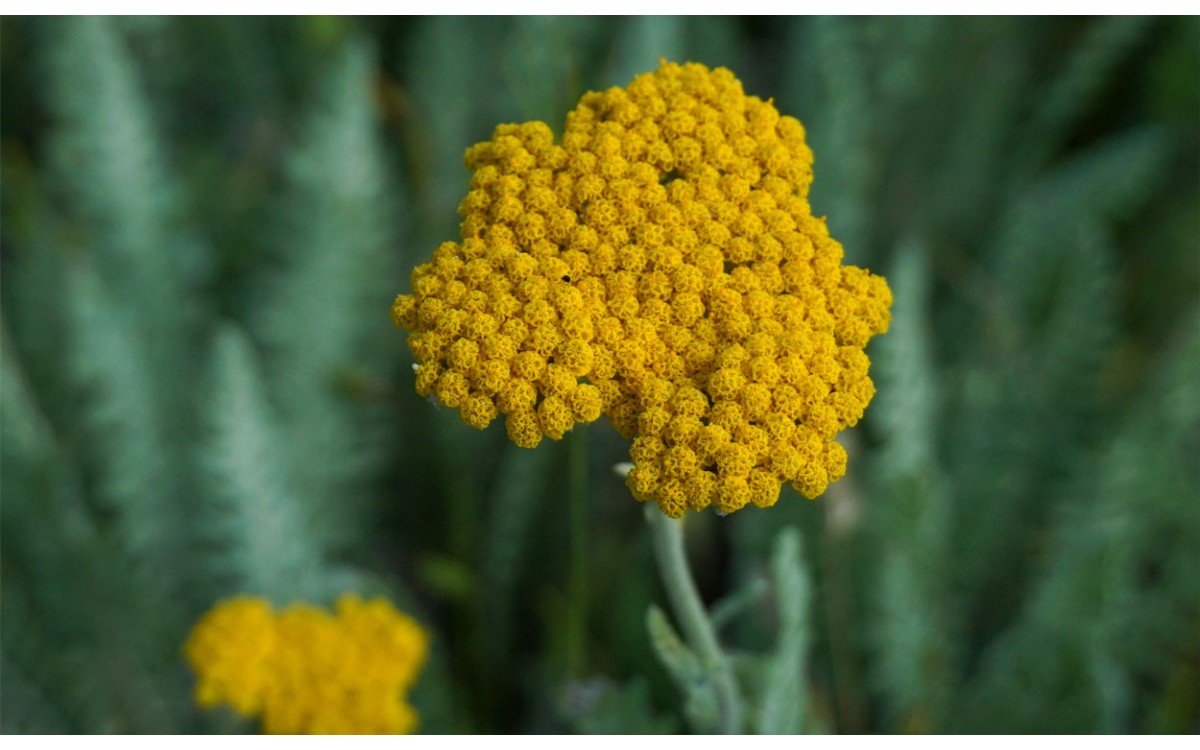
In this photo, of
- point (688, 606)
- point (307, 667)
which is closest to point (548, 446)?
point (307, 667)

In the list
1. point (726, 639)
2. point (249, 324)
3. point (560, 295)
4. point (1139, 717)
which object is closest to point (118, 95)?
point (249, 324)

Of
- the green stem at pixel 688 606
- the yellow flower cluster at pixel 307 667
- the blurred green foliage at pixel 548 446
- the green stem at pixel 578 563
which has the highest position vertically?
the blurred green foliage at pixel 548 446

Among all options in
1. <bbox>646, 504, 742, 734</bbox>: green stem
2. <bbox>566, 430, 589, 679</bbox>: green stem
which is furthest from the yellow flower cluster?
<bbox>646, 504, 742, 734</bbox>: green stem

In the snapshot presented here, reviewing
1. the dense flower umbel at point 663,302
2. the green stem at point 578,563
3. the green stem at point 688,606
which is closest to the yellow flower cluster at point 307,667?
the green stem at point 578,563

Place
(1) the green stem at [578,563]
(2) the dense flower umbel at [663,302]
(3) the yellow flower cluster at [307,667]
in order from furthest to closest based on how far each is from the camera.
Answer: (3) the yellow flower cluster at [307,667] < (1) the green stem at [578,563] < (2) the dense flower umbel at [663,302]

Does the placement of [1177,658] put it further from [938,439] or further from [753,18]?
[753,18]

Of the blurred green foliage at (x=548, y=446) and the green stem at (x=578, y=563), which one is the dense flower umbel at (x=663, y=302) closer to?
the green stem at (x=578, y=563)

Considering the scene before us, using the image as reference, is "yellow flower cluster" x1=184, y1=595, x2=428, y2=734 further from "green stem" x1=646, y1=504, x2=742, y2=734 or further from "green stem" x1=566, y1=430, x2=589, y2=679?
"green stem" x1=646, y1=504, x2=742, y2=734
